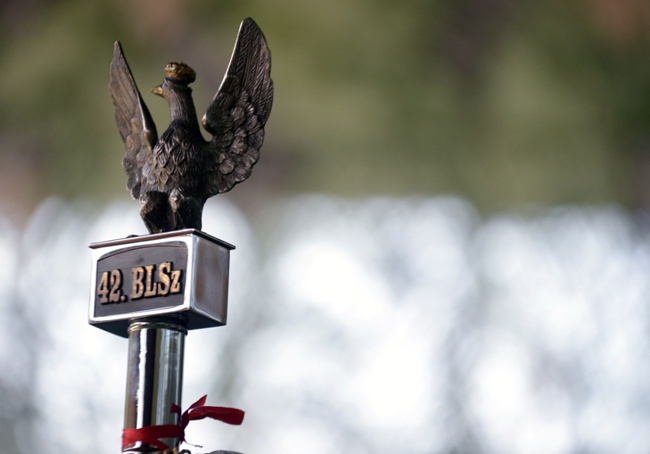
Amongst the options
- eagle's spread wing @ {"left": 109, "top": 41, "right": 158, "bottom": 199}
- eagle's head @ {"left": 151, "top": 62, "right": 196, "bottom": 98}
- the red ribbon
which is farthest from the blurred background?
the red ribbon

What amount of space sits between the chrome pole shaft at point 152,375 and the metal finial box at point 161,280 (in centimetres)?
3

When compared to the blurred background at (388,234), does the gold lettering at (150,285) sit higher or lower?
lower

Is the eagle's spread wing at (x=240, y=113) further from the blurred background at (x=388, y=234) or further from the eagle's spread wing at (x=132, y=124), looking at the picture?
the blurred background at (x=388, y=234)

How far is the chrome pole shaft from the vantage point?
76.2 inches

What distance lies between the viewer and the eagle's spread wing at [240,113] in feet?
7.40

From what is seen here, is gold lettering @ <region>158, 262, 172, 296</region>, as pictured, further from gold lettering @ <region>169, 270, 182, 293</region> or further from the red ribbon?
the red ribbon

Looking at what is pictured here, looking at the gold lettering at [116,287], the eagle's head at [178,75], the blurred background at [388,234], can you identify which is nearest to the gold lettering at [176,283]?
the gold lettering at [116,287]

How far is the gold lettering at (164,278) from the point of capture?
77.4 inches

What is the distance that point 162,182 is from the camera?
2180 millimetres

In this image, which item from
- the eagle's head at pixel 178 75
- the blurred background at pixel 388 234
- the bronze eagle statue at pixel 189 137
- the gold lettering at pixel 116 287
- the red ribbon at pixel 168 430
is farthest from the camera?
the blurred background at pixel 388 234

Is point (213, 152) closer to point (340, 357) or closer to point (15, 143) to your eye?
point (340, 357)

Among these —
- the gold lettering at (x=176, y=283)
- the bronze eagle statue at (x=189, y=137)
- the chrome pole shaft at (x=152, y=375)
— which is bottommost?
the chrome pole shaft at (x=152, y=375)

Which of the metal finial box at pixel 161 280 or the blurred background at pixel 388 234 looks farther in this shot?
the blurred background at pixel 388 234

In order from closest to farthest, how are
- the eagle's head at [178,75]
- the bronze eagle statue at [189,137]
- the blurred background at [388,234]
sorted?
the bronze eagle statue at [189,137]
the eagle's head at [178,75]
the blurred background at [388,234]
